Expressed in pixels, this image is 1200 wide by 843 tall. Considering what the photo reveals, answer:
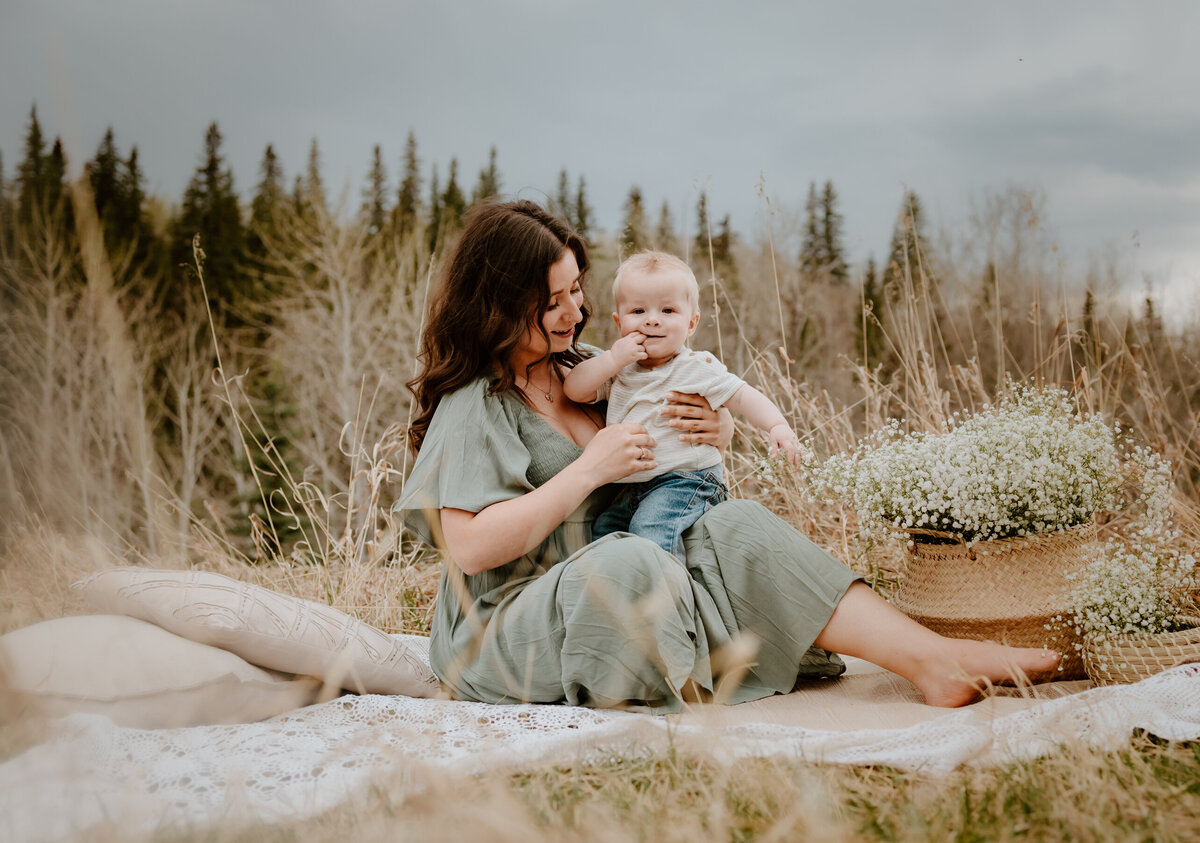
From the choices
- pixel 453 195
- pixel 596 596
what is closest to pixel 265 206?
pixel 453 195

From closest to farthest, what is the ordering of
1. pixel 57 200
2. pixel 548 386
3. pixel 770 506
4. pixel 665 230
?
pixel 548 386, pixel 770 506, pixel 57 200, pixel 665 230

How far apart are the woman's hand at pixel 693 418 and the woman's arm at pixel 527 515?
0.21 meters

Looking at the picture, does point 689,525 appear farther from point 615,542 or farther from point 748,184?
point 748,184

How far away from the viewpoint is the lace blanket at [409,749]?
138 cm

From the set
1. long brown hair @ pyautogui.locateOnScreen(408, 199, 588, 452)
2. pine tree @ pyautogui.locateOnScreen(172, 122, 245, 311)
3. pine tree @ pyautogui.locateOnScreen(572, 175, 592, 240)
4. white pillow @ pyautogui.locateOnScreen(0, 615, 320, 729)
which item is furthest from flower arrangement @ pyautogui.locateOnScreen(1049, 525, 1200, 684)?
pine tree @ pyautogui.locateOnScreen(172, 122, 245, 311)

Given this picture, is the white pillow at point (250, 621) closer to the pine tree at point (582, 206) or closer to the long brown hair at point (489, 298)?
the long brown hair at point (489, 298)

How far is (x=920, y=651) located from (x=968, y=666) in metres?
0.11

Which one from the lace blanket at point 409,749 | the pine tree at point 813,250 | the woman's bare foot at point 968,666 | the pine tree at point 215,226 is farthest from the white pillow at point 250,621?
the pine tree at point 215,226

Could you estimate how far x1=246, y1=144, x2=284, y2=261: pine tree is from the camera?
19.9m

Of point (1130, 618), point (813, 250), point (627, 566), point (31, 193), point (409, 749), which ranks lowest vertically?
point (409, 749)

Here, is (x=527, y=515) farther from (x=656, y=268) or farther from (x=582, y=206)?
(x=582, y=206)

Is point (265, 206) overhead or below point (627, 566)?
overhead

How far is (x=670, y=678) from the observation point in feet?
6.30

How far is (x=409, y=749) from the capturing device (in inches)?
69.9
